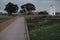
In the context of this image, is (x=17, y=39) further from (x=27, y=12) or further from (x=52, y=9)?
(x=52, y=9)

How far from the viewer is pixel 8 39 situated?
948 cm

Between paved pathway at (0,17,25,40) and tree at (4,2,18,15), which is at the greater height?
paved pathway at (0,17,25,40)

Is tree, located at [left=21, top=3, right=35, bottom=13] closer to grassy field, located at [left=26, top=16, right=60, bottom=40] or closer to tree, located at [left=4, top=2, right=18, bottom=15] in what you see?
tree, located at [left=4, top=2, right=18, bottom=15]


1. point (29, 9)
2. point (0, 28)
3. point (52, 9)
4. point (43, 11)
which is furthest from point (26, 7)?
point (0, 28)

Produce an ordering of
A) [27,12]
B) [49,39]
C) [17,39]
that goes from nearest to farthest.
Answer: [17,39]
[49,39]
[27,12]

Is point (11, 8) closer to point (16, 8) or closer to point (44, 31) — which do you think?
point (16, 8)

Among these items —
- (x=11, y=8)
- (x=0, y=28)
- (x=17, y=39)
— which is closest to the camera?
(x=17, y=39)

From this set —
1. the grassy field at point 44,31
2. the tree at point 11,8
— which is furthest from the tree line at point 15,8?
the grassy field at point 44,31

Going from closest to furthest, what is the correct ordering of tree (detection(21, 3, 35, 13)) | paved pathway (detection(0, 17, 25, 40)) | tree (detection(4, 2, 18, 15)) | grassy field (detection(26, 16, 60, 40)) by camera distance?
1. paved pathway (detection(0, 17, 25, 40))
2. grassy field (detection(26, 16, 60, 40))
3. tree (detection(4, 2, 18, 15))
4. tree (detection(21, 3, 35, 13))

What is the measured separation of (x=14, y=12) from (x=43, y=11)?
1107 cm

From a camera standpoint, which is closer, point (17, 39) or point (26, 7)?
point (17, 39)

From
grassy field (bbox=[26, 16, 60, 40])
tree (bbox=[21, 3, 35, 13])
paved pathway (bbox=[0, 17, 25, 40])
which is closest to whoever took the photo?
paved pathway (bbox=[0, 17, 25, 40])

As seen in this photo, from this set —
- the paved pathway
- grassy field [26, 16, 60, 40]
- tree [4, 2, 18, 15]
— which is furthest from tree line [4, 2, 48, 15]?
the paved pathway

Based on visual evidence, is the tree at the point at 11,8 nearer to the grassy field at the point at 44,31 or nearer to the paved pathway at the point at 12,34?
the grassy field at the point at 44,31
